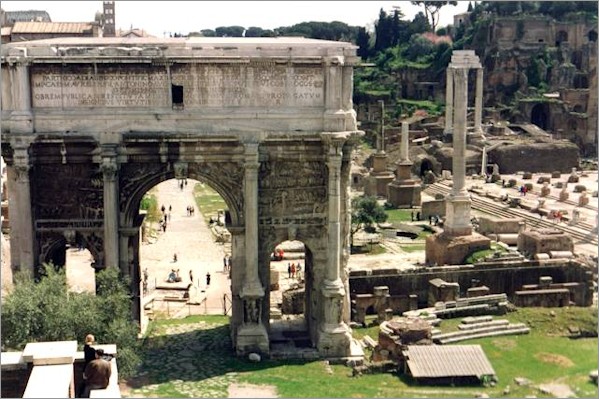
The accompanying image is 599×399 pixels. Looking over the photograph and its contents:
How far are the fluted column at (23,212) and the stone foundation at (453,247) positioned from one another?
53.2 ft

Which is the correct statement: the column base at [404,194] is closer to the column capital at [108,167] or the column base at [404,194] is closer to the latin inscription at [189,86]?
the latin inscription at [189,86]

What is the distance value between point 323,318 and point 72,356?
31.4 feet

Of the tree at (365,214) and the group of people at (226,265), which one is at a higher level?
the tree at (365,214)

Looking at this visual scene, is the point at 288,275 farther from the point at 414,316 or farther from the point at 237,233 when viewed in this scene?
the point at 237,233

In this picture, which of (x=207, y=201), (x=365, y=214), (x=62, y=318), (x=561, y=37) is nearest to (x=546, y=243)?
(x=365, y=214)

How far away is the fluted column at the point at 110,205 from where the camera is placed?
63.6ft

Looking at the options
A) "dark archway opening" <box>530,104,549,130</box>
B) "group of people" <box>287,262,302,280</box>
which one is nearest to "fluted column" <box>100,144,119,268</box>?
"group of people" <box>287,262,302,280</box>

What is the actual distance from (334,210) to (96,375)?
31.9 feet

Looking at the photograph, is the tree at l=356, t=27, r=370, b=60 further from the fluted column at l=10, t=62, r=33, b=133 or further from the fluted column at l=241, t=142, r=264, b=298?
the fluted column at l=10, t=62, r=33, b=133

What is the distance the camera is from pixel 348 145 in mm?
20141

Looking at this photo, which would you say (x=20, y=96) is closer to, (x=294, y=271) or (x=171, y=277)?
(x=171, y=277)

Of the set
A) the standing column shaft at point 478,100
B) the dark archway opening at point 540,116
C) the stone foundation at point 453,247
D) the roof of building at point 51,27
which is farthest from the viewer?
the dark archway opening at point 540,116

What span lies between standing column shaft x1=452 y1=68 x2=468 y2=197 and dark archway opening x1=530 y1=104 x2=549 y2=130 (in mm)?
51692

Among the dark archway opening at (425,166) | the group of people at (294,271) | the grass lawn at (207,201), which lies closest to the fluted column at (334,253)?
the group of people at (294,271)
